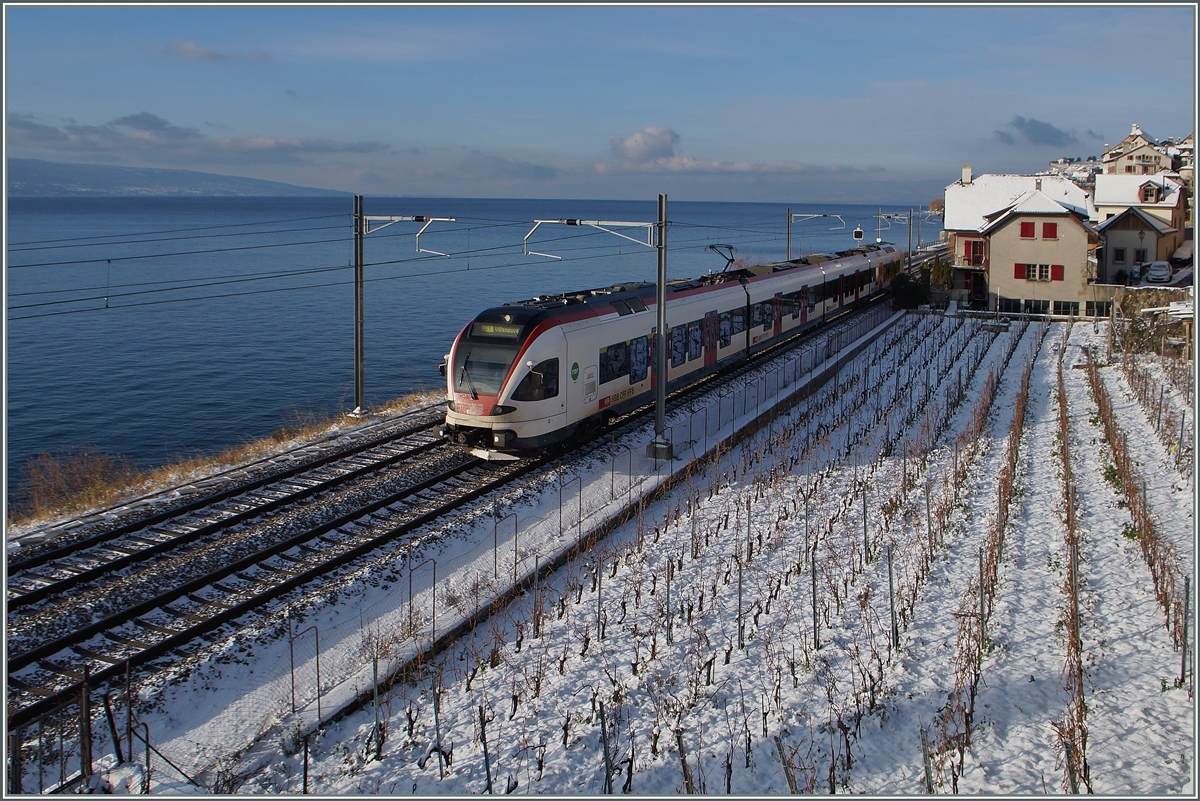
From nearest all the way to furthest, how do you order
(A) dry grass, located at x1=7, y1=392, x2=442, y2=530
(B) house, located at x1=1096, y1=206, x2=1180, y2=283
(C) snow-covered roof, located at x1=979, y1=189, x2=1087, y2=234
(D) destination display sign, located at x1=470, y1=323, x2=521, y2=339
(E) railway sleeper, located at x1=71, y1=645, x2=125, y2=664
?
(E) railway sleeper, located at x1=71, y1=645, x2=125, y2=664 → (A) dry grass, located at x1=7, y1=392, x2=442, y2=530 → (D) destination display sign, located at x1=470, y1=323, x2=521, y2=339 → (C) snow-covered roof, located at x1=979, y1=189, x2=1087, y2=234 → (B) house, located at x1=1096, y1=206, x2=1180, y2=283

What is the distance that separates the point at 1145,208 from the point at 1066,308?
1504 centimetres

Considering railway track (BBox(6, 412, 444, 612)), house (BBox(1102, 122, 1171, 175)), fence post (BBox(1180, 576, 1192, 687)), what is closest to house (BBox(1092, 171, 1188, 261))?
house (BBox(1102, 122, 1171, 175))

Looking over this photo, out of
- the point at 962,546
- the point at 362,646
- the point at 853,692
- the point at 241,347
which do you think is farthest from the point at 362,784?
the point at 241,347

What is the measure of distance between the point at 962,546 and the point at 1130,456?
21.6 ft

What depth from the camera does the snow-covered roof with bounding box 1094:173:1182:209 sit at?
54.8m

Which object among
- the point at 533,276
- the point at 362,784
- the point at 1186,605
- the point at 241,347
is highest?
the point at 533,276

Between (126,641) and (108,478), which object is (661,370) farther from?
(108,478)

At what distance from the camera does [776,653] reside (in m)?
10.0

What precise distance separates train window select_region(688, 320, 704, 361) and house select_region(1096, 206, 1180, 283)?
1267 inches

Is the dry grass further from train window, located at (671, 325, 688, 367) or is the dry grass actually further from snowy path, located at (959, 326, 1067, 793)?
snowy path, located at (959, 326, 1067, 793)

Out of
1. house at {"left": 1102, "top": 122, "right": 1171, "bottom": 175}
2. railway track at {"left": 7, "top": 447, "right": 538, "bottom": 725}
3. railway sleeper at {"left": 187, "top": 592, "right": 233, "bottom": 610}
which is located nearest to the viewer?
railway track at {"left": 7, "top": 447, "right": 538, "bottom": 725}

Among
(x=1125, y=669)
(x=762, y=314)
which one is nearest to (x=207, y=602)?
(x=1125, y=669)

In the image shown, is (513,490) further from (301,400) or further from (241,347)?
(241,347)

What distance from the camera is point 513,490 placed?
15.7 metres
